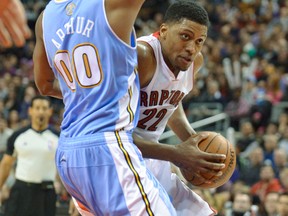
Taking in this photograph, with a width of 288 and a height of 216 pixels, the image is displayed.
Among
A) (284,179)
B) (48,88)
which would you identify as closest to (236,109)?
(284,179)

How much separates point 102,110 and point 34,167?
16.1 feet

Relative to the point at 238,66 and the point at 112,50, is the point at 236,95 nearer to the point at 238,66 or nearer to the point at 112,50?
the point at 238,66

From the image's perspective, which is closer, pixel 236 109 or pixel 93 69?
pixel 93 69

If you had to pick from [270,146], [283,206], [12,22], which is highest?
[12,22]

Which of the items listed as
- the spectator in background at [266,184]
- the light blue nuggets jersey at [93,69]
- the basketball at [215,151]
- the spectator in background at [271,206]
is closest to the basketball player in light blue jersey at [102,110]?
the light blue nuggets jersey at [93,69]

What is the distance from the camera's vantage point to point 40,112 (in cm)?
868

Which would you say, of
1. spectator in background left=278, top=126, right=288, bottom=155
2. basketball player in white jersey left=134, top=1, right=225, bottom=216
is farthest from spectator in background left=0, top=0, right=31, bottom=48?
spectator in background left=278, top=126, right=288, bottom=155

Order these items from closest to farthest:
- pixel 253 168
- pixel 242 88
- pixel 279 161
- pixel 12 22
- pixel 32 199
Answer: pixel 12 22, pixel 32 199, pixel 279 161, pixel 253 168, pixel 242 88

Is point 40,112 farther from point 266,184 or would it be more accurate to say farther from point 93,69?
point 93,69

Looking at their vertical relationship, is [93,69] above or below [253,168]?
above

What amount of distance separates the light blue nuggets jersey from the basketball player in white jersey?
37cm

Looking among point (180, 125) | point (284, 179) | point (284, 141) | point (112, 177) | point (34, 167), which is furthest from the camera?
point (284, 141)

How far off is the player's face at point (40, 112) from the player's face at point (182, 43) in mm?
4262

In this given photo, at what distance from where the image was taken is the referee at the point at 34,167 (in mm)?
8500
